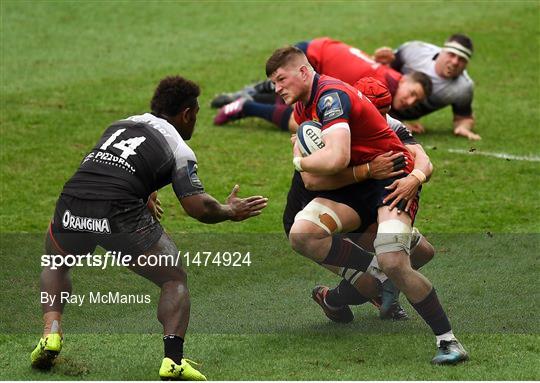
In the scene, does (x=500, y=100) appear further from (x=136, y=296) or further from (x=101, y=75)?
(x=136, y=296)

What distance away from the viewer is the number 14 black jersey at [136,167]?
8.05 m

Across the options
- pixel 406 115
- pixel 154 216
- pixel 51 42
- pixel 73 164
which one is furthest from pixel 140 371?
pixel 51 42

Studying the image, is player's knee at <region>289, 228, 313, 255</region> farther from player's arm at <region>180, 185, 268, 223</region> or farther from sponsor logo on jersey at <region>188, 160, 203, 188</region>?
sponsor logo on jersey at <region>188, 160, 203, 188</region>

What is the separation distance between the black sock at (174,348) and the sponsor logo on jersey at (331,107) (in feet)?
6.06

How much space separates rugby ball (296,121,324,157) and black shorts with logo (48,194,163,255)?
1240mm

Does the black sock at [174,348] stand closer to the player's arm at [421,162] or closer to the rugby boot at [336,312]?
the rugby boot at [336,312]

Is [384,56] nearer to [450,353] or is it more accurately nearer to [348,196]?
[348,196]

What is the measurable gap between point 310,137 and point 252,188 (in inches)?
190

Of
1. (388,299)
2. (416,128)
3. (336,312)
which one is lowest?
(416,128)

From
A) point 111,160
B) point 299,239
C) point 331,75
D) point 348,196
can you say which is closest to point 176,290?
point 111,160

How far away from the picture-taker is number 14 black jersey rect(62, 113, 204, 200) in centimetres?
805

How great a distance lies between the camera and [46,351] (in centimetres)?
787

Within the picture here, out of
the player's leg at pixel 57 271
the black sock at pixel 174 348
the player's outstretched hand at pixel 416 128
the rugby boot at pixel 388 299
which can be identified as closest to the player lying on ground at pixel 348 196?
the rugby boot at pixel 388 299

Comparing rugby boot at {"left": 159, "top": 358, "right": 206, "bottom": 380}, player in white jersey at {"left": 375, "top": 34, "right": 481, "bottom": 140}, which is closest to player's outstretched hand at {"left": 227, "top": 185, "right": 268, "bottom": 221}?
rugby boot at {"left": 159, "top": 358, "right": 206, "bottom": 380}
